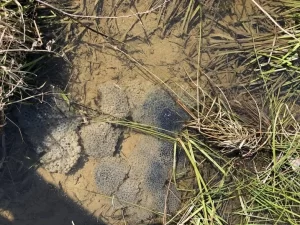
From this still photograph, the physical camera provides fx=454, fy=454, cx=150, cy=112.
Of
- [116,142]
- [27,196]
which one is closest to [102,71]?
[116,142]

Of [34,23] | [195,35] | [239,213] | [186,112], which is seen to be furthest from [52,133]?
[239,213]

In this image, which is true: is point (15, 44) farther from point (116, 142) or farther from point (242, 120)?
point (242, 120)

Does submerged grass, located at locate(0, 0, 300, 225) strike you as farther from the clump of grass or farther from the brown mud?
the clump of grass

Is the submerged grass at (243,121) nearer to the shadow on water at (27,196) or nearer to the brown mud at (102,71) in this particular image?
the brown mud at (102,71)

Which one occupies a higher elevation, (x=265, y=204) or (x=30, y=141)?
(x=30, y=141)

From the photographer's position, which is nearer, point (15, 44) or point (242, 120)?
point (15, 44)

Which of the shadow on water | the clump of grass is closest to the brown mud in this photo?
the shadow on water

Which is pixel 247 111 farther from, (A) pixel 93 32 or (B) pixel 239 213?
(A) pixel 93 32

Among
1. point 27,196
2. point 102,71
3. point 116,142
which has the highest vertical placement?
point 102,71
